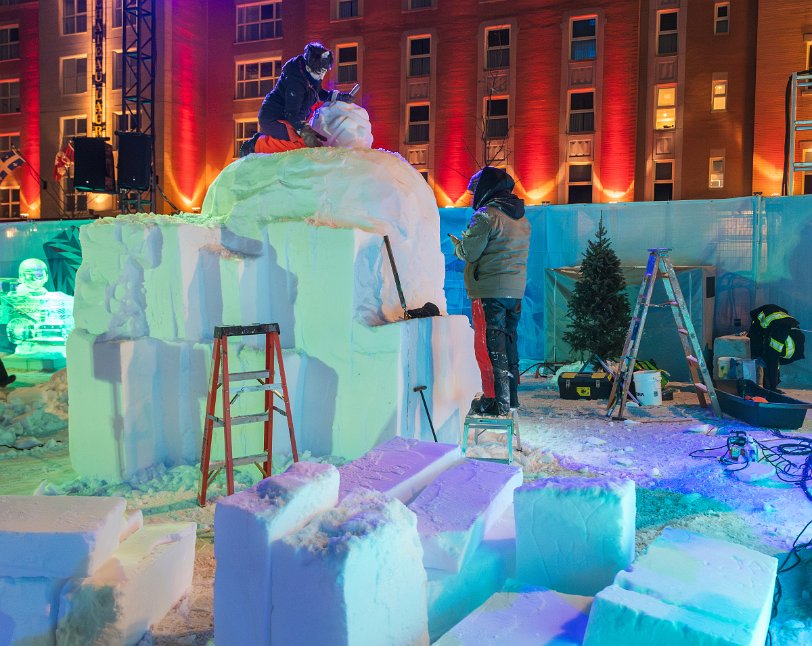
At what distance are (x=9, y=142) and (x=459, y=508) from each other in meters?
25.9

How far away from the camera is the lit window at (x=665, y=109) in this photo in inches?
723

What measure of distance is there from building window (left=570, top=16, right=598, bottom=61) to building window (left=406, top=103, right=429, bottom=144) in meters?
4.46

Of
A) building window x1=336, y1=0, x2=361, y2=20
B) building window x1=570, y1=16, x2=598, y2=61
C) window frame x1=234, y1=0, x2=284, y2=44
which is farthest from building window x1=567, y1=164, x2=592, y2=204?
window frame x1=234, y1=0, x2=284, y2=44

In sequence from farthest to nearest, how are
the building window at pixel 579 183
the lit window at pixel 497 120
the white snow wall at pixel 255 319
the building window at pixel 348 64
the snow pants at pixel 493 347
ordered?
1. the building window at pixel 348 64
2. the lit window at pixel 497 120
3. the building window at pixel 579 183
4. the snow pants at pixel 493 347
5. the white snow wall at pixel 255 319

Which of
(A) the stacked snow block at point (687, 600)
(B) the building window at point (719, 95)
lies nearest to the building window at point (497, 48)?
(B) the building window at point (719, 95)

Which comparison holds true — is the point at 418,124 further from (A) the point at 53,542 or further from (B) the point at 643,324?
(A) the point at 53,542

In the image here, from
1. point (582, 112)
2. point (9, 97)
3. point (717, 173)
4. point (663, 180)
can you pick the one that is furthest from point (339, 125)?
point (9, 97)

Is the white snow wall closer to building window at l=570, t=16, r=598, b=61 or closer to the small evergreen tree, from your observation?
the small evergreen tree

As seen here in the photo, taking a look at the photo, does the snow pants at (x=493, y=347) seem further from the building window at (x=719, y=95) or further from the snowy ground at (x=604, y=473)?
the building window at (x=719, y=95)

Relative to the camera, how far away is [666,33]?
18.2m

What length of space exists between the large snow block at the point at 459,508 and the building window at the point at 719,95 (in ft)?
58.7

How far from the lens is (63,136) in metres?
21.9

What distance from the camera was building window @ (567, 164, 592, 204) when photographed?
742 inches

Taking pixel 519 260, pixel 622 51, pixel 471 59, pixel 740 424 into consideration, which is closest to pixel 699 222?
pixel 740 424
